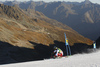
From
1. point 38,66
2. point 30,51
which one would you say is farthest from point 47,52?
point 38,66

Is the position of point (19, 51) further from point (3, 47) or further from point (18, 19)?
point (18, 19)

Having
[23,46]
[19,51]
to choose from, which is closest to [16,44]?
[23,46]

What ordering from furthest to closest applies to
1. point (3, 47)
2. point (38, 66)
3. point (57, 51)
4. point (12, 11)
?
point (12, 11) < point (3, 47) < point (57, 51) < point (38, 66)

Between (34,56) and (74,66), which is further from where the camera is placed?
(34,56)

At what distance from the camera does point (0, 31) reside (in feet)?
329

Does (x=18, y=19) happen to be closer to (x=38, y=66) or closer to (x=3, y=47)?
(x=3, y=47)

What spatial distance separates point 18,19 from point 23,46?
9552 centimetres

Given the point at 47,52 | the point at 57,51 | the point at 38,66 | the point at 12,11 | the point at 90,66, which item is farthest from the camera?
the point at 12,11

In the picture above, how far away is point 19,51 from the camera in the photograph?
8506 cm

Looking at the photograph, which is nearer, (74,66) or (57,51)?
(74,66)

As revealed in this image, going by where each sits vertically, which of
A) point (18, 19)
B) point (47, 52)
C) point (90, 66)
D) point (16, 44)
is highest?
point (18, 19)

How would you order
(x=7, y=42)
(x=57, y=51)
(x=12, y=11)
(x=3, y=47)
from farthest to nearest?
(x=12, y=11) < (x=7, y=42) < (x=3, y=47) < (x=57, y=51)

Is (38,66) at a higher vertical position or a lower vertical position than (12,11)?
lower

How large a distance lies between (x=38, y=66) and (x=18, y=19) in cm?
17460
